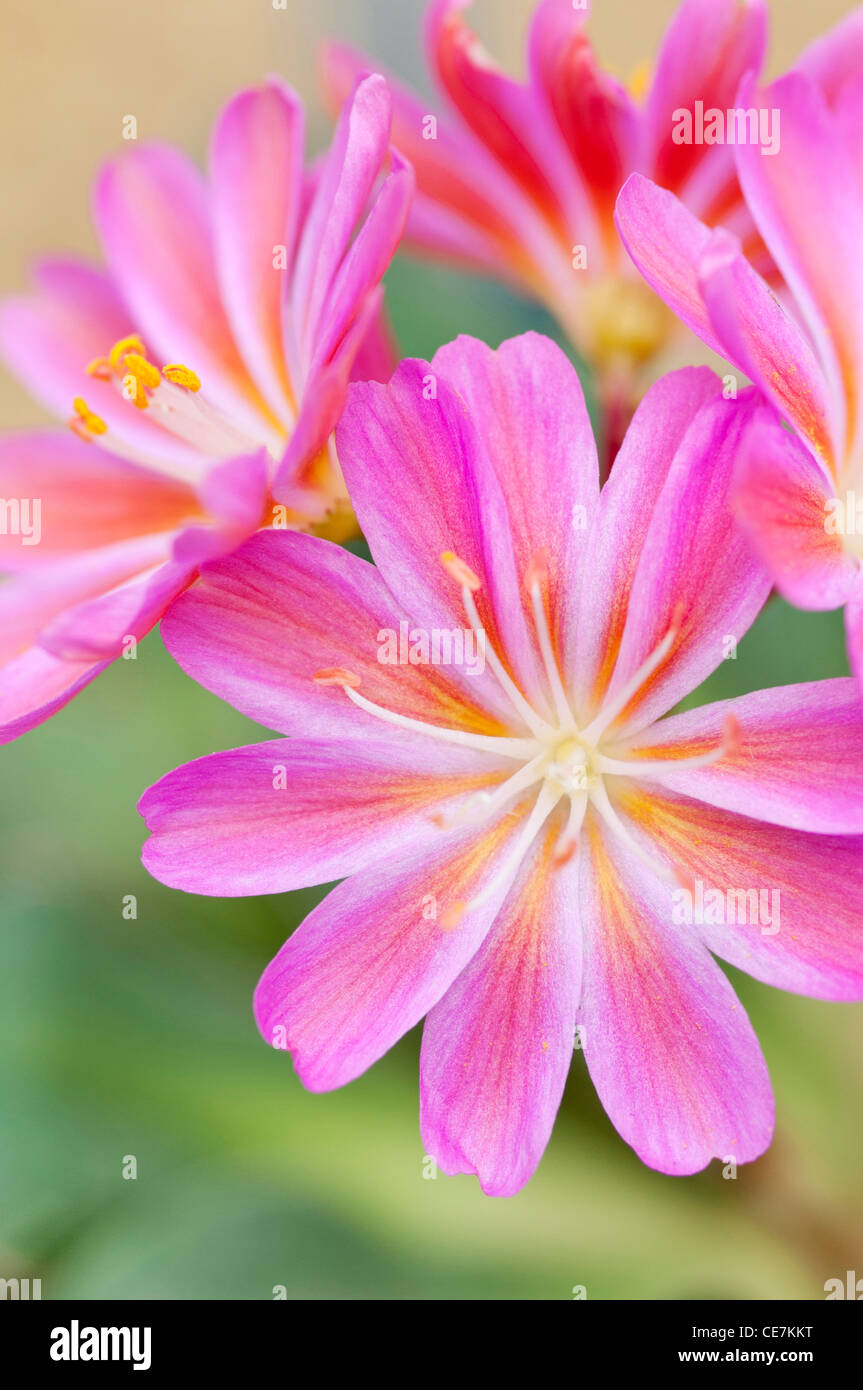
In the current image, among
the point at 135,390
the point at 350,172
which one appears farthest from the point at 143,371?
the point at 350,172

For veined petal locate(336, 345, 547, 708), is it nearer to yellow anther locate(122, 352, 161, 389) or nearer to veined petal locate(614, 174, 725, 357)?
veined petal locate(614, 174, 725, 357)

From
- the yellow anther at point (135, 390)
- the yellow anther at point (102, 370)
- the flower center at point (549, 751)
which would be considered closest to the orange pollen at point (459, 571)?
the flower center at point (549, 751)

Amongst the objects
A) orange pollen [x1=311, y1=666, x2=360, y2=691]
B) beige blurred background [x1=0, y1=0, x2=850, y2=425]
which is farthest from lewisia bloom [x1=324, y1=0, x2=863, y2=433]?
beige blurred background [x1=0, y1=0, x2=850, y2=425]

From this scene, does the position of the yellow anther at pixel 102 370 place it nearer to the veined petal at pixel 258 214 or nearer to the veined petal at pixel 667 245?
the veined petal at pixel 258 214

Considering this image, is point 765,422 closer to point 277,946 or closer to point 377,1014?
point 377,1014
